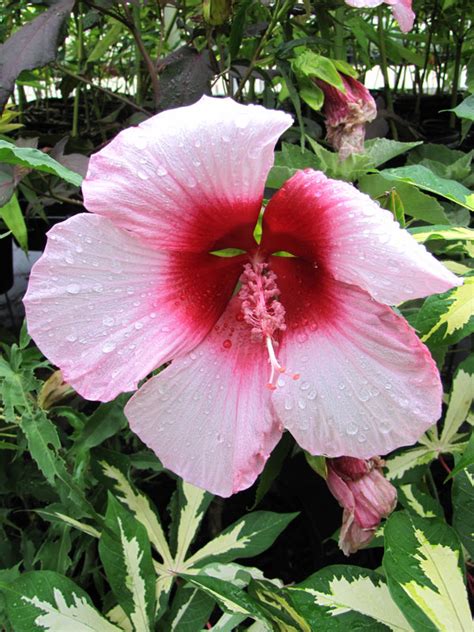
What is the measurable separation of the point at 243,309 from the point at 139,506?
0.28 m

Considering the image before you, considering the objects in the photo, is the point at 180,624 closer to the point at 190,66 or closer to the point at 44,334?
the point at 44,334

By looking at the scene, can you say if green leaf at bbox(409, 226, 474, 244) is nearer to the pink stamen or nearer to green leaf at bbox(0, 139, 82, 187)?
the pink stamen

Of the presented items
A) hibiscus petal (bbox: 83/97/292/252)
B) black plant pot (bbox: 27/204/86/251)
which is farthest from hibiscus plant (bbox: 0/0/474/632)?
black plant pot (bbox: 27/204/86/251)

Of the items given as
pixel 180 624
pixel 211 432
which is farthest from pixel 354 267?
pixel 180 624

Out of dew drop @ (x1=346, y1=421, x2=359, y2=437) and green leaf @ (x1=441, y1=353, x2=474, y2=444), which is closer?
dew drop @ (x1=346, y1=421, x2=359, y2=437)

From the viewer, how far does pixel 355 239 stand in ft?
1.27

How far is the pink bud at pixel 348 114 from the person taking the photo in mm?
661

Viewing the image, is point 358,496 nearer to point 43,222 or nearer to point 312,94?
point 312,94

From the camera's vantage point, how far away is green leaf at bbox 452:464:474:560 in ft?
1.72

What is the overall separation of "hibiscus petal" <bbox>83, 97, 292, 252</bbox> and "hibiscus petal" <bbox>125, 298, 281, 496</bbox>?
4.0 inches

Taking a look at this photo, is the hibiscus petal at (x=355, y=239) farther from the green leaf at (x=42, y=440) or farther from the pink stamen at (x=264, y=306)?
the green leaf at (x=42, y=440)

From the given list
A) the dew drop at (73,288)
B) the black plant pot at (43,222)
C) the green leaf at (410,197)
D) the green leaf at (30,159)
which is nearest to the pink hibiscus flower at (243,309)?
the dew drop at (73,288)

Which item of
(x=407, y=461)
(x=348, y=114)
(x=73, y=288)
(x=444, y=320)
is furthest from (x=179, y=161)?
(x=407, y=461)

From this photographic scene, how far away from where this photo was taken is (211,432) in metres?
0.43
